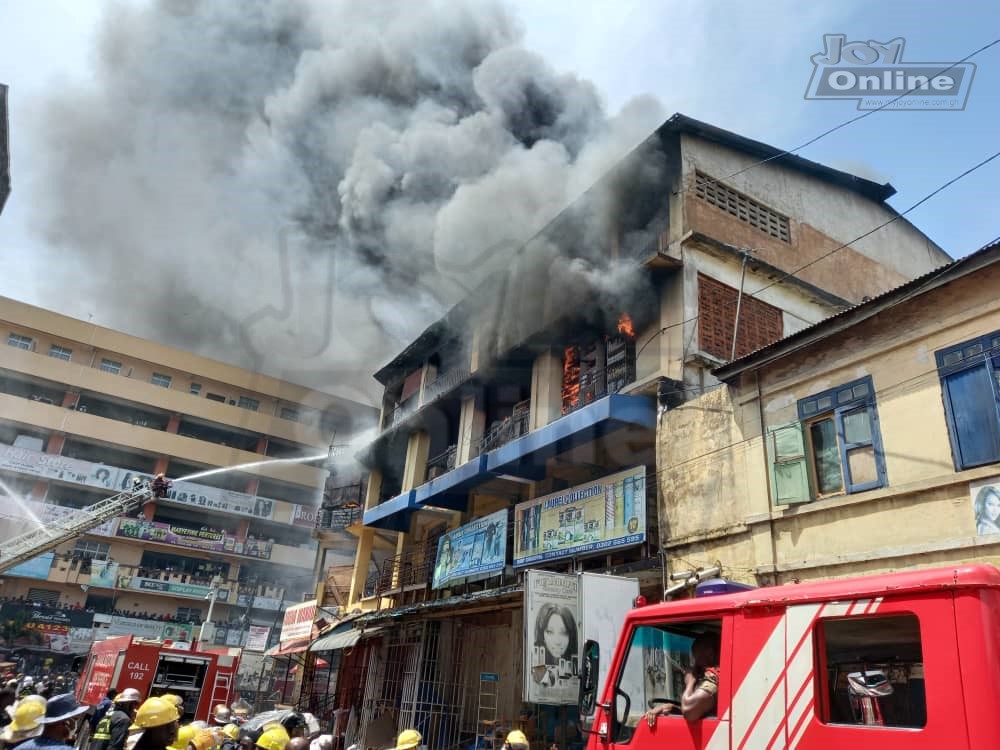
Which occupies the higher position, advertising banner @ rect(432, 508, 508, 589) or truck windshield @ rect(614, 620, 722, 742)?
advertising banner @ rect(432, 508, 508, 589)

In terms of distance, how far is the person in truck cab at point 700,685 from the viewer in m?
4.03

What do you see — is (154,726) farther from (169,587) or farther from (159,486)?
(169,587)

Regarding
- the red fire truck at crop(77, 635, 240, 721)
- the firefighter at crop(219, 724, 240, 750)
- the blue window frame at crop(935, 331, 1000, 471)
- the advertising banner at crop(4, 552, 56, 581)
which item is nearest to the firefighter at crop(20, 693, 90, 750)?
the firefighter at crop(219, 724, 240, 750)

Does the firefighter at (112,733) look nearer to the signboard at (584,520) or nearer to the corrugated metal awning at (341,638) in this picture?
the signboard at (584,520)

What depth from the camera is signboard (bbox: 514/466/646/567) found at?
35.5 feet

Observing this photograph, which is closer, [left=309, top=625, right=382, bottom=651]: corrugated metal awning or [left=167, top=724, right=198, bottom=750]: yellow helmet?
[left=167, top=724, right=198, bottom=750]: yellow helmet

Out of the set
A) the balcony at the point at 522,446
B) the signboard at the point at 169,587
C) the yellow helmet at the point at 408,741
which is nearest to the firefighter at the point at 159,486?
the balcony at the point at 522,446

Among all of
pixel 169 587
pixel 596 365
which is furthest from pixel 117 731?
pixel 169 587

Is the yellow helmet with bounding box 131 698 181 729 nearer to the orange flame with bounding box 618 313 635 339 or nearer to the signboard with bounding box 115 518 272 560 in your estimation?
the orange flame with bounding box 618 313 635 339

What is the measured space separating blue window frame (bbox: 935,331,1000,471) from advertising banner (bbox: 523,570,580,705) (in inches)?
172

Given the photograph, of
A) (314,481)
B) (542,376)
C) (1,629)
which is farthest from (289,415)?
(542,376)

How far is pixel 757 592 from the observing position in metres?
A: 4.14

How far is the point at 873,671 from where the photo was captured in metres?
3.57

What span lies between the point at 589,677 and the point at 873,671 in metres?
1.91
